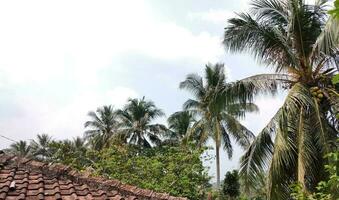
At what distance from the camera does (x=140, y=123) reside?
31.7 m

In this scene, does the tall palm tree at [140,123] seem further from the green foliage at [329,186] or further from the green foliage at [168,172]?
the green foliage at [329,186]

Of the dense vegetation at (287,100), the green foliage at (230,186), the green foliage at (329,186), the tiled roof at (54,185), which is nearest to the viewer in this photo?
the tiled roof at (54,185)

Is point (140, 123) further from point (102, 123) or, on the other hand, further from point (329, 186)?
point (329, 186)

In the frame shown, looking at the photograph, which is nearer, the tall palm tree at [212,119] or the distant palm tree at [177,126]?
the tall palm tree at [212,119]

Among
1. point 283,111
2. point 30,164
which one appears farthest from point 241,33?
point 30,164

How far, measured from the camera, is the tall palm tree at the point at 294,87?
10.1m

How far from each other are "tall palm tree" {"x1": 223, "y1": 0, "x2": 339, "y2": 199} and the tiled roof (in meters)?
5.51

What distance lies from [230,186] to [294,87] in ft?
54.1

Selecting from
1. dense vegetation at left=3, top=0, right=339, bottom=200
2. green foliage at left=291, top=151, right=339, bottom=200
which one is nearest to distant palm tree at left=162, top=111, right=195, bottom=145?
dense vegetation at left=3, top=0, right=339, bottom=200

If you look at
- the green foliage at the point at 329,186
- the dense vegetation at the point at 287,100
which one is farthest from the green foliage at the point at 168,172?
the green foliage at the point at 329,186

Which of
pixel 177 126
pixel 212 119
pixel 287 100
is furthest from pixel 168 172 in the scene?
pixel 177 126

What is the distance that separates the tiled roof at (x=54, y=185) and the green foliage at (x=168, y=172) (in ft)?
29.4

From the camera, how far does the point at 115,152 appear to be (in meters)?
19.0

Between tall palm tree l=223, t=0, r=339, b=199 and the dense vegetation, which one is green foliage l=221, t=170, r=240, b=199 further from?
tall palm tree l=223, t=0, r=339, b=199
